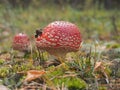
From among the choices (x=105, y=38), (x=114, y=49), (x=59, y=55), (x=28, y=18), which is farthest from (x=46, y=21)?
(x=59, y=55)

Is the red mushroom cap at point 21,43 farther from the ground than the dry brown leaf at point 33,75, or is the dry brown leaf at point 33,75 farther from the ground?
the red mushroom cap at point 21,43

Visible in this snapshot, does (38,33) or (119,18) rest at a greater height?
(119,18)

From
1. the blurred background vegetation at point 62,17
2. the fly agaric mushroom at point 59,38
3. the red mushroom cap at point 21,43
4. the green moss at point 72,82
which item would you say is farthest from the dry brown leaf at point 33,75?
the blurred background vegetation at point 62,17

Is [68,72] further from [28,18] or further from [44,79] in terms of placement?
[28,18]

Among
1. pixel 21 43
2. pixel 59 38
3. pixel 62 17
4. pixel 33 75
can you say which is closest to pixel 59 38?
pixel 59 38

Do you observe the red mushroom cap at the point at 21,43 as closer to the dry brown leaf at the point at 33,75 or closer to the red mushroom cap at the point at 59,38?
the red mushroom cap at the point at 59,38

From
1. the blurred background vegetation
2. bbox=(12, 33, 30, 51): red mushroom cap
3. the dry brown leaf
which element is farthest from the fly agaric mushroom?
the blurred background vegetation
